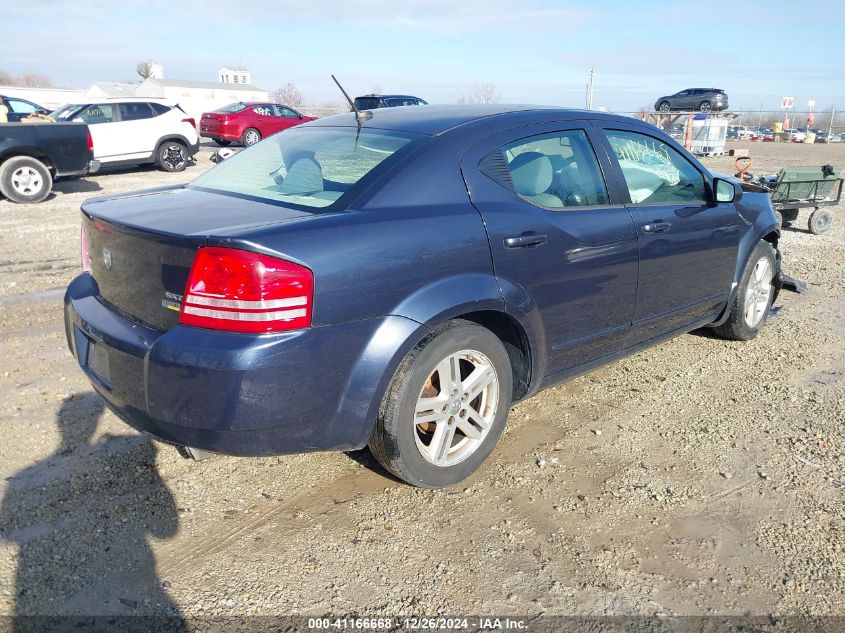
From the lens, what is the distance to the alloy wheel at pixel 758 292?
4.94m

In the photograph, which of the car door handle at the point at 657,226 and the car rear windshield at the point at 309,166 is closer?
the car rear windshield at the point at 309,166

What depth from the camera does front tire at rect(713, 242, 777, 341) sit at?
484 cm

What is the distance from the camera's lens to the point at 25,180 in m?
11.7

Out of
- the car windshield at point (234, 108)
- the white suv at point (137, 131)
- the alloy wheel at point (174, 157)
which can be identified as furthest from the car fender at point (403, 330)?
the car windshield at point (234, 108)

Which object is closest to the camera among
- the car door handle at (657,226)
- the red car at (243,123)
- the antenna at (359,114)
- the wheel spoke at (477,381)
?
the wheel spoke at (477,381)

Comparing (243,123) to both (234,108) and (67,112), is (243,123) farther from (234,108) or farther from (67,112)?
(67,112)

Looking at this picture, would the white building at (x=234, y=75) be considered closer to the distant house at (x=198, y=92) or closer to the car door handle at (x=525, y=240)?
the distant house at (x=198, y=92)

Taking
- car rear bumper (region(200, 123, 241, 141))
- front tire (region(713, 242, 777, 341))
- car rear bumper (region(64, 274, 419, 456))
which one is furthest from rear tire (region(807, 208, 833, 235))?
car rear bumper (region(200, 123, 241, 141))

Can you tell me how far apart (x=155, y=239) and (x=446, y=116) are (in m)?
1.59

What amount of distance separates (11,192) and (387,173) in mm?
11003

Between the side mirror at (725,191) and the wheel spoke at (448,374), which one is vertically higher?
the side mirror at (725,191)

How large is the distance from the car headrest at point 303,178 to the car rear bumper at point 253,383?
83 cm

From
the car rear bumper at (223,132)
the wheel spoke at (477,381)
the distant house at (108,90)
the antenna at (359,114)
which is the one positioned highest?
the distant house at (108,90)

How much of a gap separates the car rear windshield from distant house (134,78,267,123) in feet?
188
